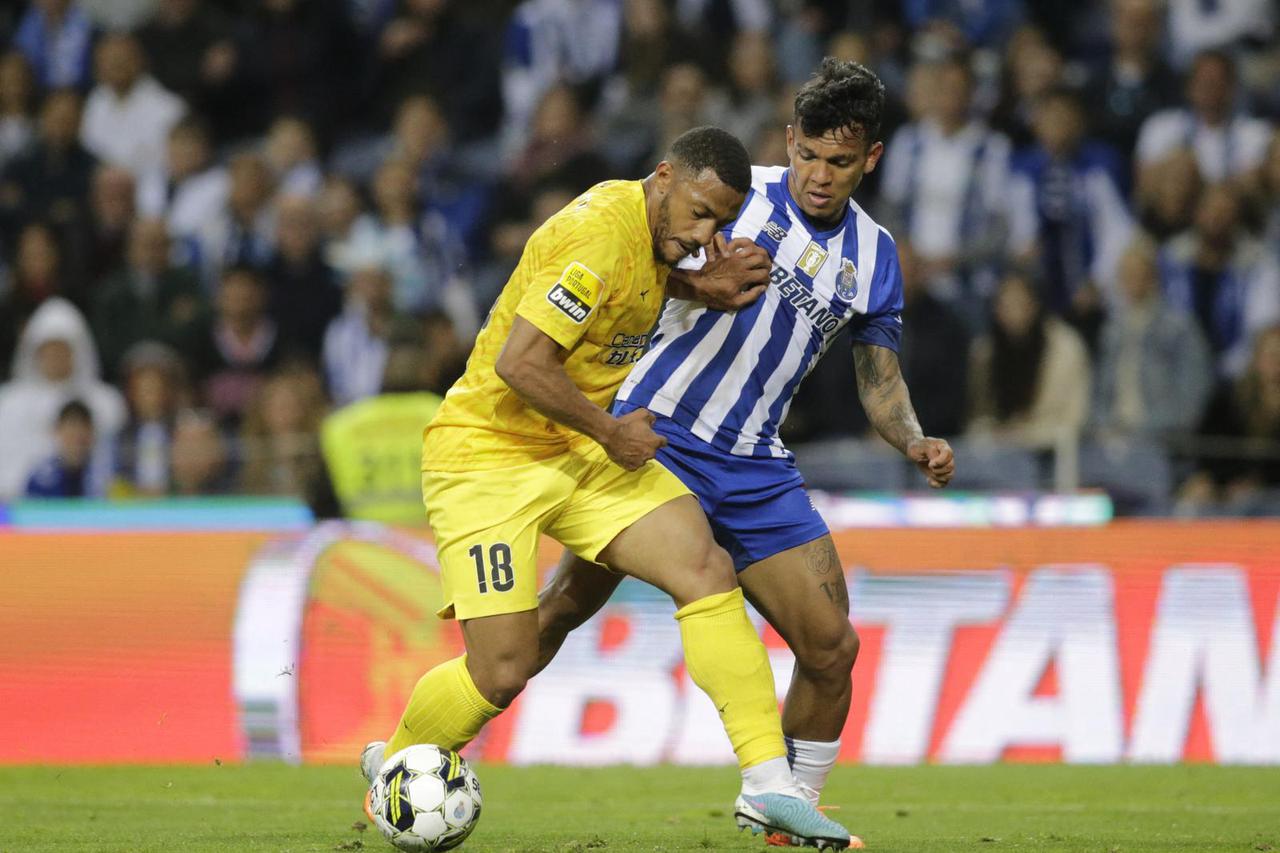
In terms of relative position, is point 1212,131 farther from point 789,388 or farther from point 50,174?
point 50,174

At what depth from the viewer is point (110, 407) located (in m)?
12.7

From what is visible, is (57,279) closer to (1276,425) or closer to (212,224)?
(212,224)

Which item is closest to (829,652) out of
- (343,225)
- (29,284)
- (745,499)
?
(745,499)

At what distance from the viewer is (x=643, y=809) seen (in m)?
7.45

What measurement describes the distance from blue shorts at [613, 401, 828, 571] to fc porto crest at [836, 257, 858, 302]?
61 centimetres

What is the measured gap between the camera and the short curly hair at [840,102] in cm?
601

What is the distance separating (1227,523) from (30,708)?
6.14 meters

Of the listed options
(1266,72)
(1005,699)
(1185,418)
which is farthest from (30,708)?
(1266,72)

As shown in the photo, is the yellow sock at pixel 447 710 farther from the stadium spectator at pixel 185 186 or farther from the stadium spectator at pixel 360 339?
the stadium spectator at pixel 185 186

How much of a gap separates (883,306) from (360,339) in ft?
23.9

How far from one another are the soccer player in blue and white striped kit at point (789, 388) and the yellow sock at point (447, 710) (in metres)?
0.38

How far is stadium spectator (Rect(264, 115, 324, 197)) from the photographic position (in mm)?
14406

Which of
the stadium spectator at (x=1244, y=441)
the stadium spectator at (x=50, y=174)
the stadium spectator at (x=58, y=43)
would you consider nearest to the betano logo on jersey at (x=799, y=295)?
the stadium spectator at (x=1244, y=441)

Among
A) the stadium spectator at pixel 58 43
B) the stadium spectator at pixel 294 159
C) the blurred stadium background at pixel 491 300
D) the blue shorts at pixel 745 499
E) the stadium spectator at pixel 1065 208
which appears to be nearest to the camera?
the blue shorts at pixel 745 499
